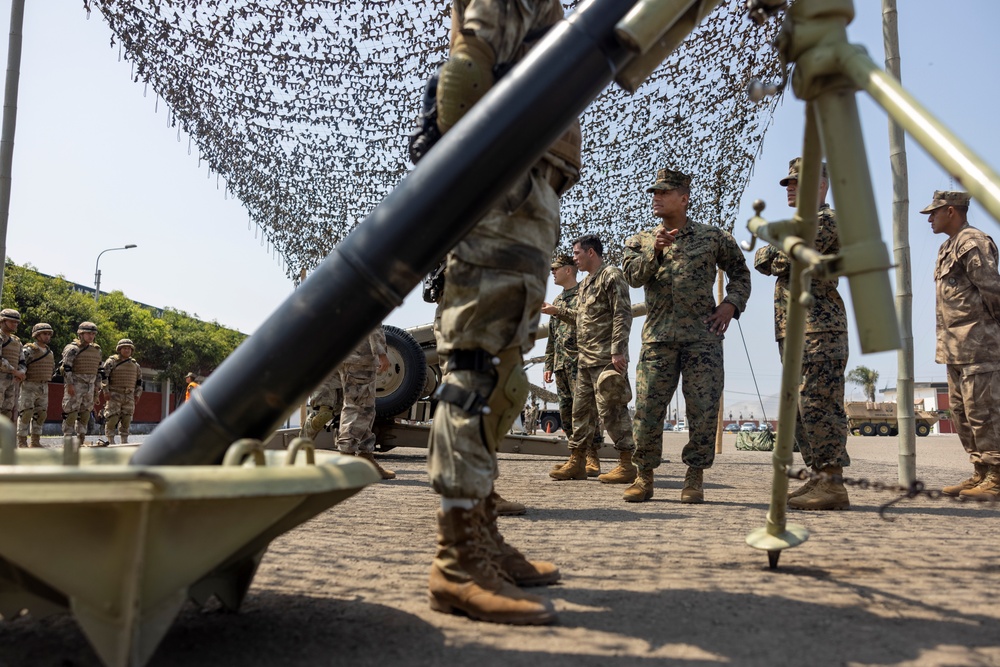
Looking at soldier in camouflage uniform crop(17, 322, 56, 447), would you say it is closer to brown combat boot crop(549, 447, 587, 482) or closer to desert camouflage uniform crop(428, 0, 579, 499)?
brown combat boot crop(549, 447, 587, 482)

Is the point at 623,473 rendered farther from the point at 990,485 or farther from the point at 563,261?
the point at 563,261

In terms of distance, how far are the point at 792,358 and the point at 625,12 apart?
1.03 metres

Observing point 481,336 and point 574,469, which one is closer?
point 481,336

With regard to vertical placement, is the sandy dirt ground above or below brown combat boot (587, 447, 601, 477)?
below

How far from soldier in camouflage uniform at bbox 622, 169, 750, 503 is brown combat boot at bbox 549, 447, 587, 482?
Result: 71.7 inches

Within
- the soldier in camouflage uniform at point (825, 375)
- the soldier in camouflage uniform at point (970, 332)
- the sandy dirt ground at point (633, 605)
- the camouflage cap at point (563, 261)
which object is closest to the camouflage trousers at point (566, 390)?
the camouflage cap at point (563, 261)

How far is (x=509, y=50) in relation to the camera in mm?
2320

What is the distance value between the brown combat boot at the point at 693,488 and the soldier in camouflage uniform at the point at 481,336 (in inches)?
109

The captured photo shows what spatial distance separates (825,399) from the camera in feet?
15.0

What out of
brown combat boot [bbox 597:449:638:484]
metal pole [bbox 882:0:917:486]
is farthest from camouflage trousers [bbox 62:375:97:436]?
metal pole [bbox 882:0:917:486]

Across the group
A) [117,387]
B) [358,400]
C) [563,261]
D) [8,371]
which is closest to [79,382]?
[117,387]

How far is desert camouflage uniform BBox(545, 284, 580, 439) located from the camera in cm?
812

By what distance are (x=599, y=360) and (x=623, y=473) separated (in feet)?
3.38

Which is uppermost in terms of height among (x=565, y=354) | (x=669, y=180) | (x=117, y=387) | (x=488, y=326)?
(x=669, y=180)
